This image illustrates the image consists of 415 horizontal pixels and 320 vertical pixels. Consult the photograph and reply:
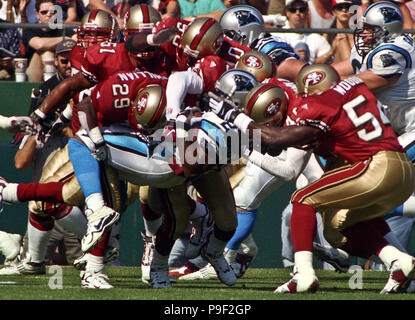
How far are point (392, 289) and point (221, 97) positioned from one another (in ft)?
5.40

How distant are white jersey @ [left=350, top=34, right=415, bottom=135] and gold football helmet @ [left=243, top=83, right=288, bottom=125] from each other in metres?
1.30

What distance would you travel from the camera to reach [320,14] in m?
10.2

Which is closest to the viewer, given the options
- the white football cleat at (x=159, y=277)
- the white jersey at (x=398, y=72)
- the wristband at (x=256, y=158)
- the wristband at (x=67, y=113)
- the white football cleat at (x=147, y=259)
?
the white football cleat at (x=159, y=277)

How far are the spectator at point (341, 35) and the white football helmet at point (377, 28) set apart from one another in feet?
4.94

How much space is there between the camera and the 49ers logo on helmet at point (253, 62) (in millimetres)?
7228

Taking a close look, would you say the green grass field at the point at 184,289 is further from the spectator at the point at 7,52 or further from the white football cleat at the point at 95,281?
the spectator at the point at 7,52

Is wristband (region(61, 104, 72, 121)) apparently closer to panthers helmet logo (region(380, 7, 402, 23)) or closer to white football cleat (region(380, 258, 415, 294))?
panthers helmet logo (region(380, 7, 402, 23))

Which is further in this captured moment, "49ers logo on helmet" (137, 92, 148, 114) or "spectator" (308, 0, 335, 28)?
"spectator" (308, 0, 335, 28)

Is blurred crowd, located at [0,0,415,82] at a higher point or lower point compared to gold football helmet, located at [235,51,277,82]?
higher

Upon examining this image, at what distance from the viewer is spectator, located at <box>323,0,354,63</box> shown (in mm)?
9648

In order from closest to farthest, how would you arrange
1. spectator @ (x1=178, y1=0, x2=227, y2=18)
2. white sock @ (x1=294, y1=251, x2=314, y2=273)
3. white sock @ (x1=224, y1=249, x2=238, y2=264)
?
1. white sock @ (x1=294, y1=251, x2=314, y2=273)
2. white sock @ (x1=224, y1=249, x2=238, y2=264)
3. spectator @ (x1=178, y1=0, x2=227, y2=18)

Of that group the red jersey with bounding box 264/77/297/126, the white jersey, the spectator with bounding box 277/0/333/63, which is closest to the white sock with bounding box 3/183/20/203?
the red jersey with bounding box 264/77/297/126

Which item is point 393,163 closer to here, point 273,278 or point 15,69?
point 273,278

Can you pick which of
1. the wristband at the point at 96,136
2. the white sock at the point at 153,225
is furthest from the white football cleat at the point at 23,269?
the wristband at the point at 96,136
